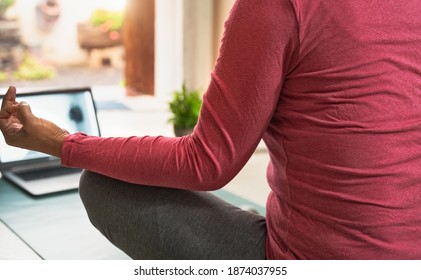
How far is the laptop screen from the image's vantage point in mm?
1604

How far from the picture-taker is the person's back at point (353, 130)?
72cm

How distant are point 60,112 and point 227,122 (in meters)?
0.97

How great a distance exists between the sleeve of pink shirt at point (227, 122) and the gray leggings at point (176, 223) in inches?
2.6

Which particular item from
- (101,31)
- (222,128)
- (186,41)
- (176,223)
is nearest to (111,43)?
(101,31)

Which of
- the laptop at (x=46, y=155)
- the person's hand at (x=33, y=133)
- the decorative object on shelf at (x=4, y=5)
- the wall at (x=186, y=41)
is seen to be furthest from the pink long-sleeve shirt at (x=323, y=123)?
the decorative object on shelf at (x=4, y=5)

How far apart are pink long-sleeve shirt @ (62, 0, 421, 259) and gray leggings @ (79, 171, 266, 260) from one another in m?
0.09

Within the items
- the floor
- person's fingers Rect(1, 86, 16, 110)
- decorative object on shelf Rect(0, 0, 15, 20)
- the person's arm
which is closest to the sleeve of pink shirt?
the person's arm

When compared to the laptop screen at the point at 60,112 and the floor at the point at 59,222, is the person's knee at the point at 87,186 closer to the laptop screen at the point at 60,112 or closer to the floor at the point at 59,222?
the floor at the point at 59,222

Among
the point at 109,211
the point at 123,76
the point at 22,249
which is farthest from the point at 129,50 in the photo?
the point at 109,211

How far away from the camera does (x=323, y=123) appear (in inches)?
29.5

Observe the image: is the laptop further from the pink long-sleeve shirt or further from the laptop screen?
the pink long-sleeve shirt

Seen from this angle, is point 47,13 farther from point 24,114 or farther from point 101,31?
point 24,114

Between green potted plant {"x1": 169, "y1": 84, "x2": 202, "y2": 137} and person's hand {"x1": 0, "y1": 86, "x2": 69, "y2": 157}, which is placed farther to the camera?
green potted plant {"x1": 169, "y1": 84, "x2": 202, "y2": 137}
